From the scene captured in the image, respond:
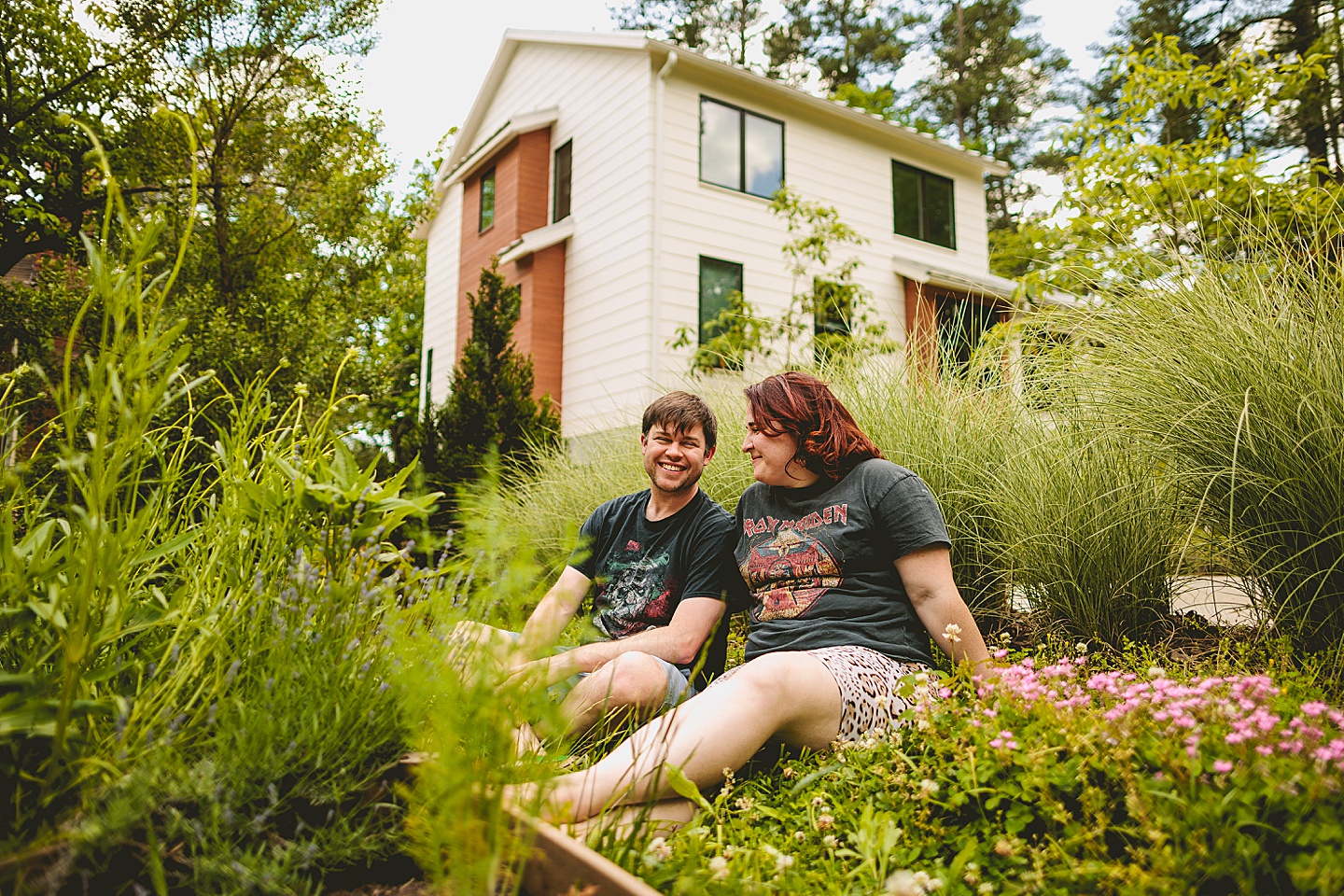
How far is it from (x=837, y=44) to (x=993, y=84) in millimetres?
4447

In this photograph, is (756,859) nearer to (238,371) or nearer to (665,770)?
(665,770)

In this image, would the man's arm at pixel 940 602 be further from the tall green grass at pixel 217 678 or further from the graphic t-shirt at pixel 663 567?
the tall green grass at pixel 217 678

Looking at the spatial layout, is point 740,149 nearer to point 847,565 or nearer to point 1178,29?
point 847,565

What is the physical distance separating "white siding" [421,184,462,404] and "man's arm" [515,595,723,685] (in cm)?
1200

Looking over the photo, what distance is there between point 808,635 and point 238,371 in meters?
6.63

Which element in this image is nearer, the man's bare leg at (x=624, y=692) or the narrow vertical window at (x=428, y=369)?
the man's bare leg at (x=624, y=692)

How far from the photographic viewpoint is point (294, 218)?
927 cm

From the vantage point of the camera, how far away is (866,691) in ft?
6.81

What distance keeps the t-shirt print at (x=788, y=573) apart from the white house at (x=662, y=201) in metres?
6.48

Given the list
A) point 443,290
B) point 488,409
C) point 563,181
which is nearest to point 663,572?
point 488,409

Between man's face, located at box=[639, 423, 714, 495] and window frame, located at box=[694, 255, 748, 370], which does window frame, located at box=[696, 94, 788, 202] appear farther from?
man's face, located at box=[639, 423, 714, 495]

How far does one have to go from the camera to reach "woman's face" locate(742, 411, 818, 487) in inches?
100

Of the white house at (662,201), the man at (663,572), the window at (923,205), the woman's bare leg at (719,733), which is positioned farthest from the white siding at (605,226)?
the woman's bare leg at (719,733)

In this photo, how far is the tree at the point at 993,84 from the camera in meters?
21.8
